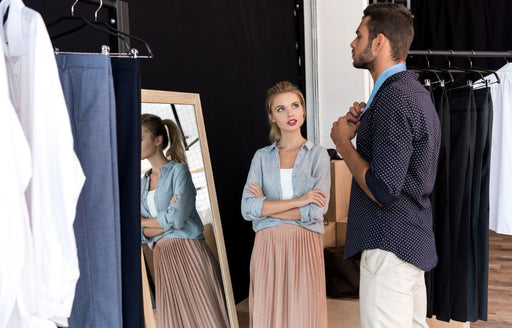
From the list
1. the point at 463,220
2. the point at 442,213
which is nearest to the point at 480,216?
the point at 463,220

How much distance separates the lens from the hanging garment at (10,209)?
1.13m

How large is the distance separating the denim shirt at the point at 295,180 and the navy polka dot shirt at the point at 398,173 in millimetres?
647

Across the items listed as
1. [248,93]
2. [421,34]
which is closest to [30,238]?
[248,93]

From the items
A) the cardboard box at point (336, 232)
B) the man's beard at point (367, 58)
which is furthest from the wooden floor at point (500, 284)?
the man's beard at point (367, 58)

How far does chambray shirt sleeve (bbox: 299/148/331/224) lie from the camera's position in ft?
8.89

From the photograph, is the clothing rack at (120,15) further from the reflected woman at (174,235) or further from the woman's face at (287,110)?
the woman's face at (287,110)

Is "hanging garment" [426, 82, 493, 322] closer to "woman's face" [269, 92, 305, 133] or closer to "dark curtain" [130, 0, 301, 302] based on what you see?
"woman's face" [269, 92, 305, 133]

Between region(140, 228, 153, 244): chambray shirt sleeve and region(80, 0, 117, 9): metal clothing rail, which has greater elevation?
region(80, 0, 117, 9): metal clothing rail

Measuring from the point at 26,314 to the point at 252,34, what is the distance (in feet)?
10.5

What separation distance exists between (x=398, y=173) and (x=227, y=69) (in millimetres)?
2105

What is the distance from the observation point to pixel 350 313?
333 cm

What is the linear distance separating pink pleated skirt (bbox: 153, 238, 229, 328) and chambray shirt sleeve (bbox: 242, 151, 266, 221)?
0.93ft

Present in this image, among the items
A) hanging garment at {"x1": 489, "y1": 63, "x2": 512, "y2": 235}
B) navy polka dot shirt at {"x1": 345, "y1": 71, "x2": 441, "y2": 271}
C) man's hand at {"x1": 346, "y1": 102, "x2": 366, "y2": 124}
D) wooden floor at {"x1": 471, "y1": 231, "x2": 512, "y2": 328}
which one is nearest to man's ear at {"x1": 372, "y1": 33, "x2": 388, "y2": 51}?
navy polka dot shirt at {"x1": 345, "y1": 71, "x2": 441, "y2": 271}

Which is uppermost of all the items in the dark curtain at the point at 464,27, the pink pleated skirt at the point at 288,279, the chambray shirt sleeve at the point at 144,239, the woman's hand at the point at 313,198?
the dark curtain at the point at 464,27
